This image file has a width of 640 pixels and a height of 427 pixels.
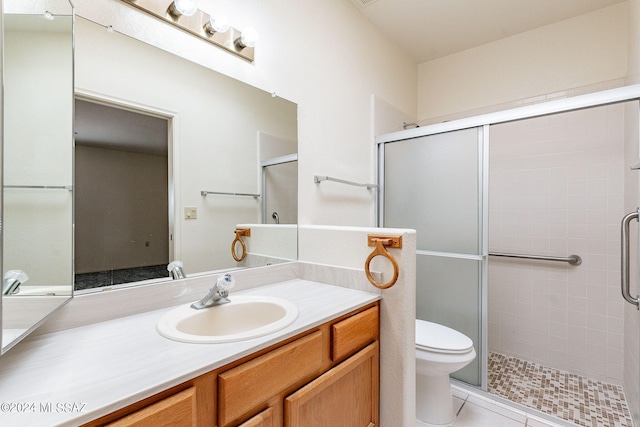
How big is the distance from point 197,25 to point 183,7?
94 millimetres

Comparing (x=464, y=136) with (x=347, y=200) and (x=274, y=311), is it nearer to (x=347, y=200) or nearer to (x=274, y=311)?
(x=347, y=200)

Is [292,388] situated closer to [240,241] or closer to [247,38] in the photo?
[240,241]

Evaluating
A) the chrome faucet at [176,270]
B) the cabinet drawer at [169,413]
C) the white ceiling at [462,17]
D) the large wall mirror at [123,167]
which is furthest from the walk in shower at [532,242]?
the cabinet drawer at [169,413]

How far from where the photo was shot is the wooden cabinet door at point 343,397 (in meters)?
0.97

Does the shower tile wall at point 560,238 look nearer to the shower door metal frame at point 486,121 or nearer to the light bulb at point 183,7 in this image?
the shower door metal frame at point 486,121

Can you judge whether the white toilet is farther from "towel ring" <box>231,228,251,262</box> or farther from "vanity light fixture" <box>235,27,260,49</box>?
"vanity light fixture" <box>235,27,260,49</box>

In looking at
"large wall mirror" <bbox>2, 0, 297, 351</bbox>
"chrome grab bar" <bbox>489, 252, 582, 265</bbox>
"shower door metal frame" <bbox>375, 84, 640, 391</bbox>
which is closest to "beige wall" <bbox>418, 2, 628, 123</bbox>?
"shower door metal frame" <bbox>375, 84, 640, 391</bbox>

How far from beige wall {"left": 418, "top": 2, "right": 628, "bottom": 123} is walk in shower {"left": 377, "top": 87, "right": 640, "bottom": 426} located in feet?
0.87

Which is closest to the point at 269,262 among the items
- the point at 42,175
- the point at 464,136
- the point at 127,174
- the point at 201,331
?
the point at 201,331

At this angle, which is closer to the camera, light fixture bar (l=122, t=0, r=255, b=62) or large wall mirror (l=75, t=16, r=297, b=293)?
large wall mirror (l=75, t=16, r=297, b=293)

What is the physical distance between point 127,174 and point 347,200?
1352 millimetres

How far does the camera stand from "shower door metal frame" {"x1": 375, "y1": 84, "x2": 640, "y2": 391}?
1.50 m

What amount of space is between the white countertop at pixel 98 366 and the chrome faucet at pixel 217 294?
0.16m

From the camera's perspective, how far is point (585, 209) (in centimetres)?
221
